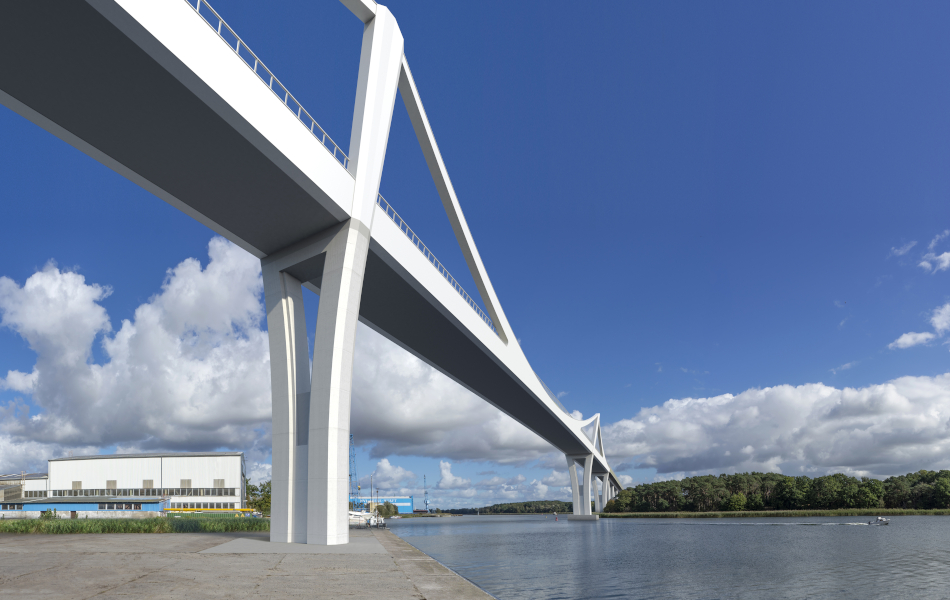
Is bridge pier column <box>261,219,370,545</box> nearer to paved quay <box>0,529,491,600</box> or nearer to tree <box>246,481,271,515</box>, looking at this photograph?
paved quay <box>0,529,491,600</box>

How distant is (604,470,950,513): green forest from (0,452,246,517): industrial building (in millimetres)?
66403

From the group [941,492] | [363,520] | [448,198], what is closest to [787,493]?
[941,492]

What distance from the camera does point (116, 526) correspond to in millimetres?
22781

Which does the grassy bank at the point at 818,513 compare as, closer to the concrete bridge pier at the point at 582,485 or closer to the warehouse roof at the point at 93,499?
the concrete bridge pier at the point at 582,485

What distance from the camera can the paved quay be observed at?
7.87 meters

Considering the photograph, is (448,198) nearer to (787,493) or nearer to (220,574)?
(220,574)

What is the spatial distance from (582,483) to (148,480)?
52.8 meters

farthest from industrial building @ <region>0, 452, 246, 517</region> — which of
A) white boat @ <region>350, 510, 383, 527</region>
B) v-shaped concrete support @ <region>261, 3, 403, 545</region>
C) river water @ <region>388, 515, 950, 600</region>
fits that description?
v-shaped concrete support @ <region>261, 3, 403, 545</region>

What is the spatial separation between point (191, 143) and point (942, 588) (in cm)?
2010

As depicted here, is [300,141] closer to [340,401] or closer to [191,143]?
[191,143]

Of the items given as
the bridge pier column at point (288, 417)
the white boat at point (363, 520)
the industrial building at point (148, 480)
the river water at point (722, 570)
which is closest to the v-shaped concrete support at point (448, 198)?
the bridge pier column at point (288, 417)

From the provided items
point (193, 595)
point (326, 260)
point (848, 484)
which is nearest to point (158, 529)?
point (326, 260)

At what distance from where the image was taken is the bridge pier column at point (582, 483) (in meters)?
75.3

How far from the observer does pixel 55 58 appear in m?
10.8
